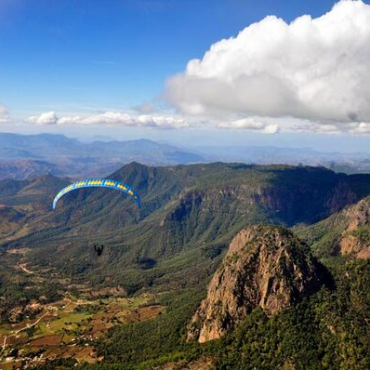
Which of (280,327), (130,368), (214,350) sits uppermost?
(280,327)

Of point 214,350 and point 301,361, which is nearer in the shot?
point 301,361

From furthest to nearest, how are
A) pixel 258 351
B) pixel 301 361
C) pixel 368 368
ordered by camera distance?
pixel 258 351 → pixel 301 361 → pixel 368 368

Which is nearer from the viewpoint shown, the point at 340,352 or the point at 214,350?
the point at 340,352

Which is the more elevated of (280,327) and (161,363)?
(280,327)

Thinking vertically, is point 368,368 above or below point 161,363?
above

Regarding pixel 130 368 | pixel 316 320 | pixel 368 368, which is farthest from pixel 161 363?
pixel 368 368

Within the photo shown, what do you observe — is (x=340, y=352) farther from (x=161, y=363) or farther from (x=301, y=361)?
(x=161, y=363)

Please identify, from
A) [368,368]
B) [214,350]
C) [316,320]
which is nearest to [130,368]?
[214,350]

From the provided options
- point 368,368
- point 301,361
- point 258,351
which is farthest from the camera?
point 258,351

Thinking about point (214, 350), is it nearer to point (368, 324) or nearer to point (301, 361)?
point (301, 361)
